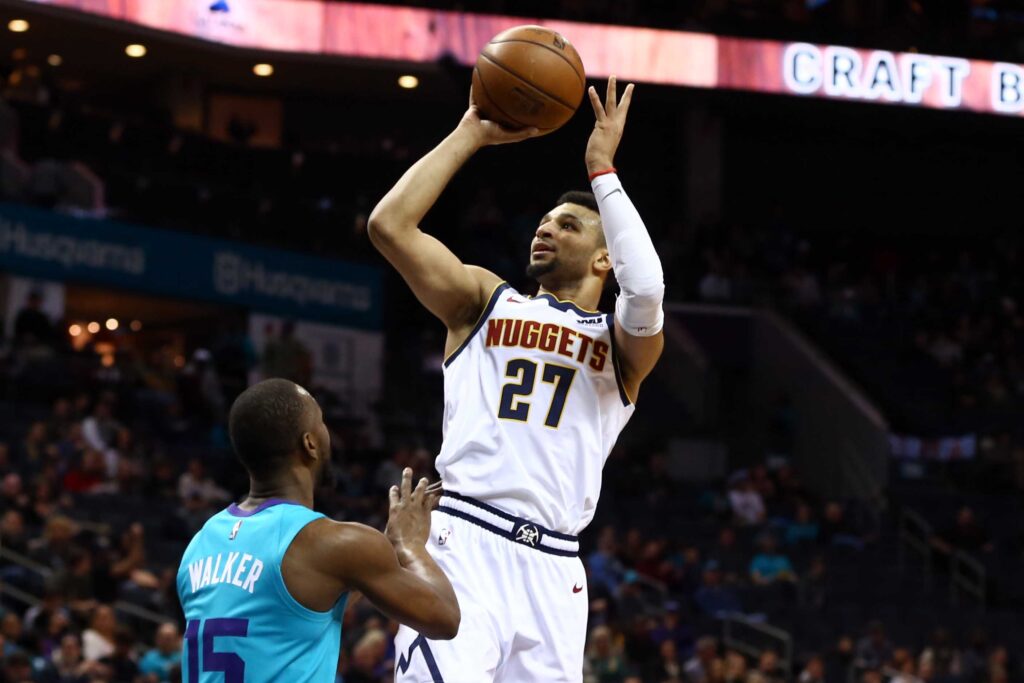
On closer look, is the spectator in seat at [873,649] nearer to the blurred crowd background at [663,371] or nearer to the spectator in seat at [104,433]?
the blurred crowd background at [663,371]

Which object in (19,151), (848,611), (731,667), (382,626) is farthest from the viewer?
(19,151)

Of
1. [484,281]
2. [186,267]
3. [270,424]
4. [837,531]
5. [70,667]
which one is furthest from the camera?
→ [186,267]

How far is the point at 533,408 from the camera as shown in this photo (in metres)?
6.03

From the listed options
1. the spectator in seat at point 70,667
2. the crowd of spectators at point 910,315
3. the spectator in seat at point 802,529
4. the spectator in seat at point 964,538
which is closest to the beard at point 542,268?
the spectator in seat at point 70,667

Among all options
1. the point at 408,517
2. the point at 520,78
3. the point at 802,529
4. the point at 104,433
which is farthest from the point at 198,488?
the point at 408,517

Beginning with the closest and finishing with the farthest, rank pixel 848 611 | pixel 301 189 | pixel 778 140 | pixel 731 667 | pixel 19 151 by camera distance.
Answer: pixel 731 667 < pixel 848 611 < pixel 19 151 < pixel 301 189 < pixel 778 140

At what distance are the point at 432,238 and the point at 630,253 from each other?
0.70 metres

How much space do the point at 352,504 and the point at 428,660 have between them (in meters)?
11.9

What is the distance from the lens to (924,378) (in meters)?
25.4

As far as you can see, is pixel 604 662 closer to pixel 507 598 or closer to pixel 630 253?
pixel 507 598

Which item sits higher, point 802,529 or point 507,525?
point 507,525

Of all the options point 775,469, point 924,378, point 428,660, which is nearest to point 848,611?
point 775,469

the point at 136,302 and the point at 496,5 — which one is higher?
the point at 496,5

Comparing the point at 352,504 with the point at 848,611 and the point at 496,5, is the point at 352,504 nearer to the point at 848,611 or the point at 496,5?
the point at 848,611
